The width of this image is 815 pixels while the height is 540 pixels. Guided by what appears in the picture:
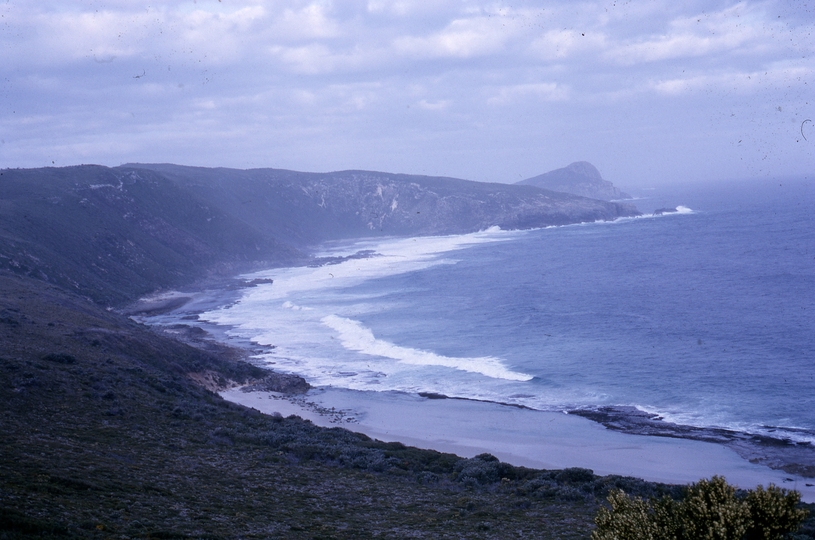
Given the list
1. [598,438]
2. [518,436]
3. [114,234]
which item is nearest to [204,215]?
[114,234]

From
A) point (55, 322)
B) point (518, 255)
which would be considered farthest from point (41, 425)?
point (518, 255)

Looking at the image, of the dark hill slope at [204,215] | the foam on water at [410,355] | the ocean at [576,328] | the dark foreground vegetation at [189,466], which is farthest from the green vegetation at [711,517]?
the dark hill slope at [204,215]

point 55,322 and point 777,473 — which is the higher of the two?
point 55,322

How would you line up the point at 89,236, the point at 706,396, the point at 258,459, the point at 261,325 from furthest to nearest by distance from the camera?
the point at 89,236, the point at 261,325, the point at 706,396, the point at 258,459

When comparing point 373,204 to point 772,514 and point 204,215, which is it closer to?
point 204,215

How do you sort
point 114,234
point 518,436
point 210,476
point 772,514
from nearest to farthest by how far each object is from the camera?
1. point 772,514
2. point 210,476
3. point 518,436
4. point 114,234

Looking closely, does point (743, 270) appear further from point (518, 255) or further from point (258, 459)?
point (258, 459)
